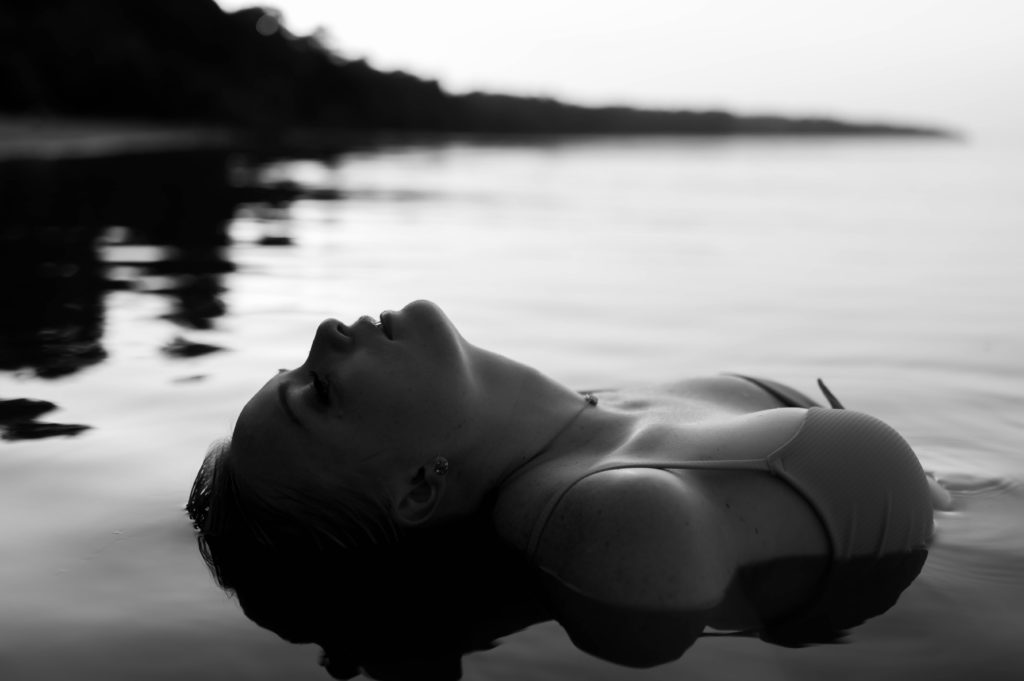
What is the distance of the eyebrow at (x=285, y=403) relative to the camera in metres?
2.79

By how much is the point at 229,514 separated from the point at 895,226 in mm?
11386

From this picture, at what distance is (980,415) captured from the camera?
465 cm

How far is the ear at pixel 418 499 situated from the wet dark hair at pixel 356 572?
0.17 ft

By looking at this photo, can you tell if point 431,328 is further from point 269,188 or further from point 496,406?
point 269,188

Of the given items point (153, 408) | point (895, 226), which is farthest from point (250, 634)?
point (895, 226)

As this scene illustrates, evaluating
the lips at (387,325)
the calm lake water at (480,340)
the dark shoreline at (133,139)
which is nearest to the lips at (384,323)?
the lips at (387,325)

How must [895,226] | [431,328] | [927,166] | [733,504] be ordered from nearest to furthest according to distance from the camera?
1. [733,504]
2. [431,328]
3. [895,226]
4. [927,166]

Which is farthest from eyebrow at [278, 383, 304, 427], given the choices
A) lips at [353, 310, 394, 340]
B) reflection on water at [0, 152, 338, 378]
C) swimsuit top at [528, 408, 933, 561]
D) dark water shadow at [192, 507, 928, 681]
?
reflection on water at [0, 152, 338, 378]

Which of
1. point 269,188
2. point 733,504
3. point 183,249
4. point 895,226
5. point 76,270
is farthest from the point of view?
point 269,188

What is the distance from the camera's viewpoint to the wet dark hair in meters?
2.71

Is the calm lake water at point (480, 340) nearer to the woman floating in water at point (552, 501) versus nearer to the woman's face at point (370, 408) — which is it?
the woman floating in water at point (552, 501)

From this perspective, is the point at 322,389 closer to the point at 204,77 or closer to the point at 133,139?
the point at 133,139

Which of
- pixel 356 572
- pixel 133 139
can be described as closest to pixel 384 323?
pixel 356 572

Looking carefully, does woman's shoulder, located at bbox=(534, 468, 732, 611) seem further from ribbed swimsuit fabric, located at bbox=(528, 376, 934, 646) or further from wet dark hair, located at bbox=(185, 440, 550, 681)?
wet dark hair, located at bbox=(185, 440, 550, 681)
